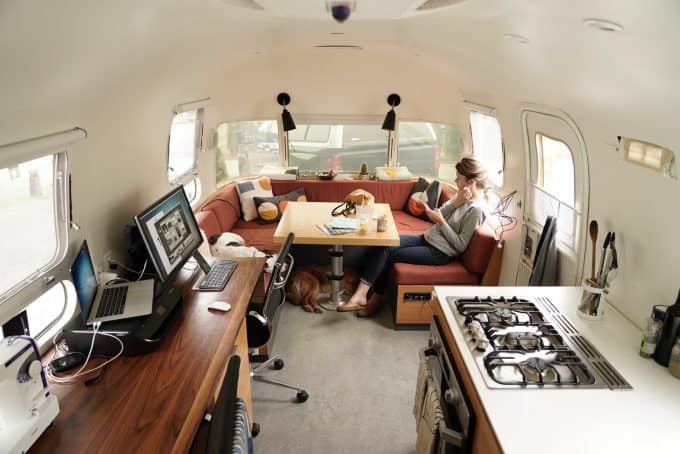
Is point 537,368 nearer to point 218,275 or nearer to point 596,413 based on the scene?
point 596,413

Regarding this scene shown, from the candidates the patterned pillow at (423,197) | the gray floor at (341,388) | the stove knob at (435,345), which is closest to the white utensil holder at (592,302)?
the stove knob at (435,345)

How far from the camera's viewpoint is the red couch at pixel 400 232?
339cm

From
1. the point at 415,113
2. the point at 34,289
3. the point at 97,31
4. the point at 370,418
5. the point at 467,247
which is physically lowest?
the point at 370,418

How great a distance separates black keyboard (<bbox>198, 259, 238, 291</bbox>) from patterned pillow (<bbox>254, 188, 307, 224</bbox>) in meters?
1.97

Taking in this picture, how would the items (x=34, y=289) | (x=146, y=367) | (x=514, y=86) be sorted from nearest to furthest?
(x=146, y=367), (x=34, y=289), (x=514, y=86)

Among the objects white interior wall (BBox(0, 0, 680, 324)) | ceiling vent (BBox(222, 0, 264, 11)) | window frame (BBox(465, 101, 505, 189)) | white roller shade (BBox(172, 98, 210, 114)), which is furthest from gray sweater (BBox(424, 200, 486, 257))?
white roller shade (BBox(172, 98, 210, 114))

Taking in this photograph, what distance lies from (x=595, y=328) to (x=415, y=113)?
3576 mm

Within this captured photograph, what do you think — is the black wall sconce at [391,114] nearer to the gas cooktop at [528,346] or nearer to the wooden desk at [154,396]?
the gas cooktop at [528,346]

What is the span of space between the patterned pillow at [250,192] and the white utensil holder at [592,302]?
3376mm

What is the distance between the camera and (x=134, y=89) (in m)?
2.38

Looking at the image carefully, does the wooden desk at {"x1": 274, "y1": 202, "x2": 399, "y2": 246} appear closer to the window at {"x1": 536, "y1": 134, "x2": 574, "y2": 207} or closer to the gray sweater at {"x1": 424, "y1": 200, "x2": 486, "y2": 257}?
the gray sweater at {"x1": 424, "y1": 200, "x2": 486, "y2": 257}

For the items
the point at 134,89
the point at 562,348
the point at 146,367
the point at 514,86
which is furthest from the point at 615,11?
the point at 134,89

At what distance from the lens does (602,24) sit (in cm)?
142

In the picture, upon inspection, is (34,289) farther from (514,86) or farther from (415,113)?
(415,113)
